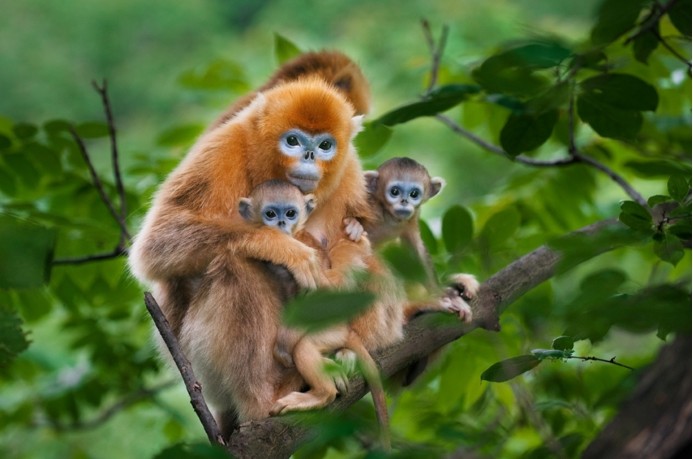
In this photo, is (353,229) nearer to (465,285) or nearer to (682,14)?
(465,285)

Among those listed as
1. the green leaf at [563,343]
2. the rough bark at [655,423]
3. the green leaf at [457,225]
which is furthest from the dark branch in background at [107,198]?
the rough bark at [655,423]

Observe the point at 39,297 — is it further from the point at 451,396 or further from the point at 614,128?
the point at 614,128

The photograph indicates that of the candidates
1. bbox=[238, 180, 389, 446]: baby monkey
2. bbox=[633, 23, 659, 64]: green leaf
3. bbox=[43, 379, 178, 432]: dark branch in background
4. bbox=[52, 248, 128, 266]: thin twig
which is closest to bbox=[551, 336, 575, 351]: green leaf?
bbox=[238, 180, 389, 446]: baby monkey

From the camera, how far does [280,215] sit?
11.8 ft

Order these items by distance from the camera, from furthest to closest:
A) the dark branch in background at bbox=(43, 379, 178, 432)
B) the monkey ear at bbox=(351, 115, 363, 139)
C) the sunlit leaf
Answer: the dark branch in background at bbox=(43, 379, 178, 432) → the monkey ear at bbox=(351, 115, 363, 139) → the sunlit leaf

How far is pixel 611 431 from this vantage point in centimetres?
150

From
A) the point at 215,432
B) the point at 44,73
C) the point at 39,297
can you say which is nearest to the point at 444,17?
the point at 44,73

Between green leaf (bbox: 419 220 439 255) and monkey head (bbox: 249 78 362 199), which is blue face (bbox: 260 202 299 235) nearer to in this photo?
monkey head (bbox: 249 78 362 199)

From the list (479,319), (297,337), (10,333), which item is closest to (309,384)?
(297,337)

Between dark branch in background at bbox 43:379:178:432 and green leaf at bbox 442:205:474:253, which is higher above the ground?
green leaf at bbox 442:205:474:253

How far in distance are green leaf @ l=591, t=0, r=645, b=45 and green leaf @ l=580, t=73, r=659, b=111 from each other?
259 millimetres

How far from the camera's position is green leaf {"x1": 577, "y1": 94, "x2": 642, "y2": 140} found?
3262mm

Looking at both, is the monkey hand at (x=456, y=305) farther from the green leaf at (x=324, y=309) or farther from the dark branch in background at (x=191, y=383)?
the green leaf at (x=324, y=309)

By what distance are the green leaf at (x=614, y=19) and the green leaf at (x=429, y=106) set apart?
0.67 meters
